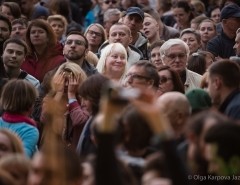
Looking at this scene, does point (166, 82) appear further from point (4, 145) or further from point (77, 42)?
point (4, 145)

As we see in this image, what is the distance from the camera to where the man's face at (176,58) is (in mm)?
13016

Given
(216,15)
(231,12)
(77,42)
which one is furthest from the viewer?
(216,15)

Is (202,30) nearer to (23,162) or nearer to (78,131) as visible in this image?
(78,131)

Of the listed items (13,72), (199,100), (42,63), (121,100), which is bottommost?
(42,63)

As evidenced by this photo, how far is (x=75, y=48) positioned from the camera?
45.6ft

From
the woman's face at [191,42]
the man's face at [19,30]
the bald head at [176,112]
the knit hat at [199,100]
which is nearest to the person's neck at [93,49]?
the man's face at [19,30]

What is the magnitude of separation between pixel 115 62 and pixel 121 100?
7.10 meters

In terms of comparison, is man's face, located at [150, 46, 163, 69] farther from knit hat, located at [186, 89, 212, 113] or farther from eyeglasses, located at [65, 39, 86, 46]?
knit hat, located at [186, 89, 212, 113]

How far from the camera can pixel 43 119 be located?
39.1 ft

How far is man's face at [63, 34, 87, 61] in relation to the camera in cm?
1381

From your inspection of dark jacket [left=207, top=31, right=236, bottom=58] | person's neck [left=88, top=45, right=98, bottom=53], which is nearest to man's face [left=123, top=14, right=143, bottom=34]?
person's neck [left=88, top=45, right=98, bottom=53]

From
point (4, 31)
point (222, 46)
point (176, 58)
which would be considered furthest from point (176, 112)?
point (222, 46)

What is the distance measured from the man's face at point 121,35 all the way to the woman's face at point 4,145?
617 cm

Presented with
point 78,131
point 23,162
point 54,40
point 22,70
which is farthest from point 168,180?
point 54,40
